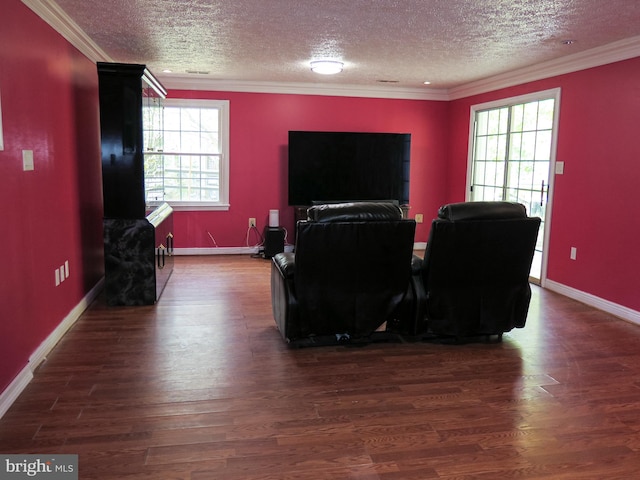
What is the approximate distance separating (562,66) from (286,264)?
376 cm

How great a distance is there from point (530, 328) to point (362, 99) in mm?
4411

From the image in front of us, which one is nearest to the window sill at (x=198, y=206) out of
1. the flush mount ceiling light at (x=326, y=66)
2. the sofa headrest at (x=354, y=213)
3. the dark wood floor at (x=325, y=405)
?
the flush mount ceiling light at (x=326, y=66)

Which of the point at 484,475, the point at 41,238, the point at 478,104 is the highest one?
the point at 478,104

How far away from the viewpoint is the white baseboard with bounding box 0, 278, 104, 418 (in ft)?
8.93

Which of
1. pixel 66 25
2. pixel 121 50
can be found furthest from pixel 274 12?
pixel 121 50

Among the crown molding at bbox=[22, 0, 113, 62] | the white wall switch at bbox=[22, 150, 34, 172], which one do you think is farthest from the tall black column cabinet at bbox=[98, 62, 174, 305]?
the white wall switch at bbox=[22, 150, 34, 172]

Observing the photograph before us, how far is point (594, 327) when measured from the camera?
169 inches

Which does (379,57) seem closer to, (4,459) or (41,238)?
(41,238)

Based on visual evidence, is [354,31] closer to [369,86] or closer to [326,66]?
[326,66]

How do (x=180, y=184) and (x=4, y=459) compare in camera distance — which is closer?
(x=4, y=459)

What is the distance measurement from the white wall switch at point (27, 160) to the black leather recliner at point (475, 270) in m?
2.58

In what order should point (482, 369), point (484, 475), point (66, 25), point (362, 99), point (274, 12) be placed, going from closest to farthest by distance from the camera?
point (484, 475) → point (482, 369) → point (274, 12) → point (66, 25) → point (362, 99)

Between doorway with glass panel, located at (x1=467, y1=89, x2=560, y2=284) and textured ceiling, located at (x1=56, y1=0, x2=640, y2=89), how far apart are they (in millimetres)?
566

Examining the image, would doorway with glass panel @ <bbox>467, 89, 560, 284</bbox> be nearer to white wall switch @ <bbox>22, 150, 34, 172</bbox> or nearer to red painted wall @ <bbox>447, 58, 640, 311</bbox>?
red painted wall @ <bbox>447, 58, 640, 311</bbox>
